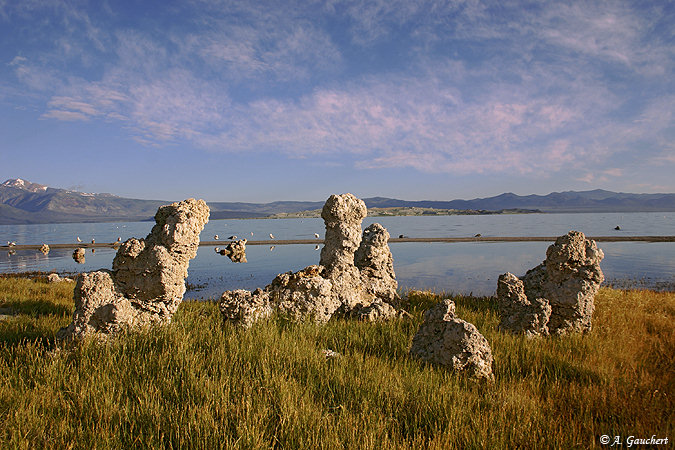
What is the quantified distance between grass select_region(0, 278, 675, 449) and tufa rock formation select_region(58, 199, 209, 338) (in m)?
0.38

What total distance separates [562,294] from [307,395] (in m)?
5.74

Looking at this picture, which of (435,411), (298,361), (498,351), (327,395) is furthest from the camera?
(498,351)

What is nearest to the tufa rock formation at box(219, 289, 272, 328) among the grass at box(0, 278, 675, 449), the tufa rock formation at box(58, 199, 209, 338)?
the grass at box(0, 278, 675, 449)

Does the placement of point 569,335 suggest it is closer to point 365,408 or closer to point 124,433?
point 365,408

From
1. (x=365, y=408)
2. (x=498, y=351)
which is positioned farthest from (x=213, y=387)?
(x=498, y=351)

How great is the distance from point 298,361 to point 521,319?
4.48 metres

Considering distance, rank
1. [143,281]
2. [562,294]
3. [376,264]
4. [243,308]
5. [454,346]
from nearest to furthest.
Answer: [454,346] → [143,281] → [243,308] → [562,294] → [376,264]

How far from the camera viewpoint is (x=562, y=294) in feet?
23.0

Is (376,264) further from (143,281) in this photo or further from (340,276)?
(143,281)

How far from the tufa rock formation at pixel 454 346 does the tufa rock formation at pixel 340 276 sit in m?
2.86

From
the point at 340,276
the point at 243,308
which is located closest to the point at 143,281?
the point at 243,308

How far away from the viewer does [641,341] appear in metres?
6.63

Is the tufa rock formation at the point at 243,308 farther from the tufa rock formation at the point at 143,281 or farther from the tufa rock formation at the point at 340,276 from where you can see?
the tufa rock formation at the point at 143,281

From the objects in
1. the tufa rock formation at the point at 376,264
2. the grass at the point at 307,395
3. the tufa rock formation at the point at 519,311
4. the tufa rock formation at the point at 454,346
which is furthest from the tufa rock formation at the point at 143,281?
the tufa rock formation at the point at 519,311
